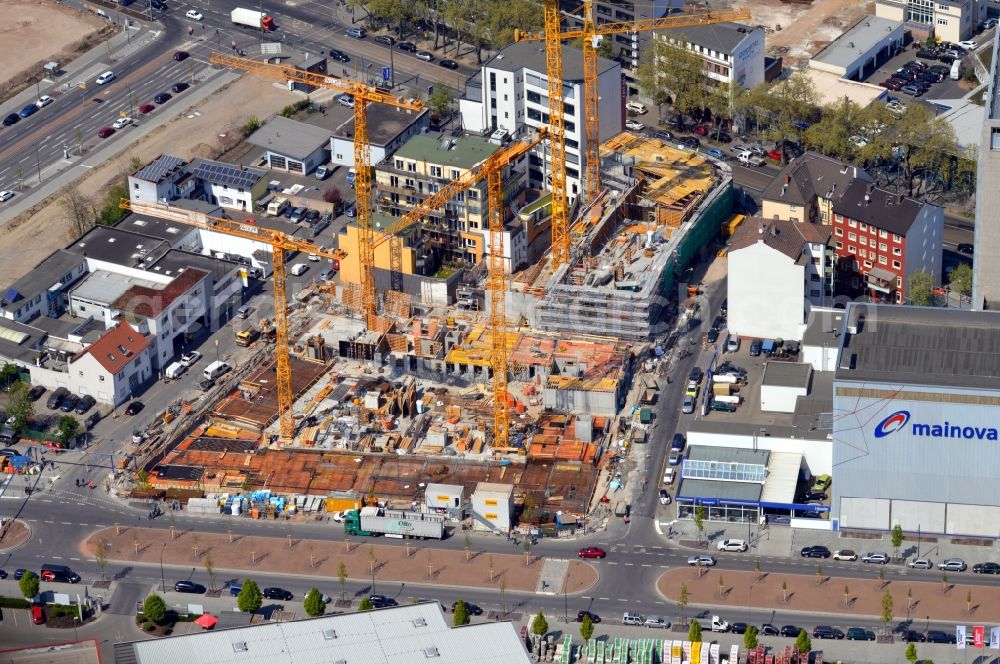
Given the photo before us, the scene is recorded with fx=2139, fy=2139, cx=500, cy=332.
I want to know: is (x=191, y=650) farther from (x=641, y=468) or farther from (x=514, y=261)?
(x=514, y=261)

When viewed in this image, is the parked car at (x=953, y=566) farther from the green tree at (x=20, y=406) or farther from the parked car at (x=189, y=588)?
the green tree at (x=20, y=406)

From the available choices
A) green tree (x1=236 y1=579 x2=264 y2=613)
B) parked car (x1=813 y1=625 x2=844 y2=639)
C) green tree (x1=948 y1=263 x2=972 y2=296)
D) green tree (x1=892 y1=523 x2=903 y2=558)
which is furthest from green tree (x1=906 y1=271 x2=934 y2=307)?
green tree (x1=236 y1=579 x2=264 y2=613)

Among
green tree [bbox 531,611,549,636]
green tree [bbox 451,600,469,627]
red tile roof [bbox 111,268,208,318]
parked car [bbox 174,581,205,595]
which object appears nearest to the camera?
green tree [bbox 451,600,469,627]

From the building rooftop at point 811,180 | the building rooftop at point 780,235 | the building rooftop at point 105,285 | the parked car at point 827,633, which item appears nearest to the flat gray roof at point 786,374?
the building rooftop at point 780,235

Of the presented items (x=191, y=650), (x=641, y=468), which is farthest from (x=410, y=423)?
(x=191, y=650)

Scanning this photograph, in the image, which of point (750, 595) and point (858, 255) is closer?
point (750, 595)

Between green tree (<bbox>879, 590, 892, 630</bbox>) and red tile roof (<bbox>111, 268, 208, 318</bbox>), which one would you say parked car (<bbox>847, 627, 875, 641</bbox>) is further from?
red tile roof (<bbox>111, 268, 208, 318</bbox>)
